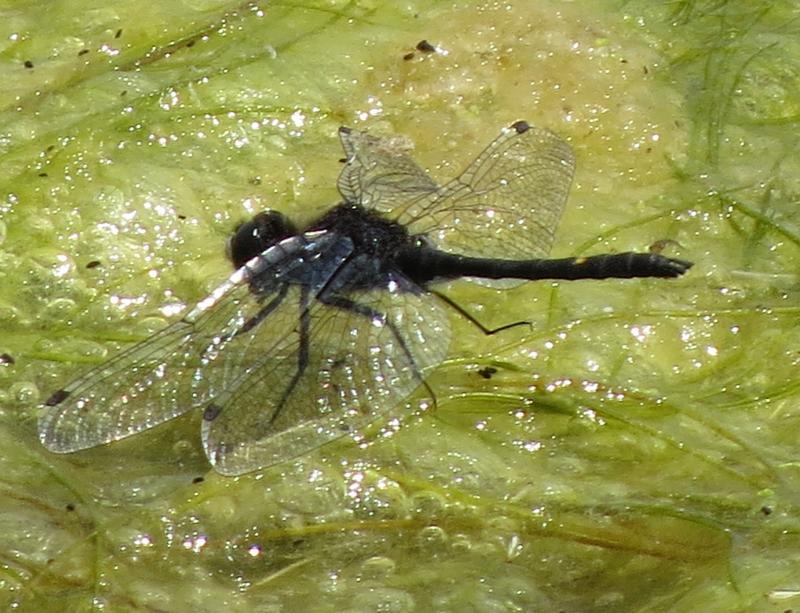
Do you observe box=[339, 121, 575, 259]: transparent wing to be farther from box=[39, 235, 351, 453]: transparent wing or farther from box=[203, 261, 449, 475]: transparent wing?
box=[39, 235, 351, 453]: transparent wing

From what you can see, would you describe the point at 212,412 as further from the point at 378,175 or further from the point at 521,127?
the point at 521,127

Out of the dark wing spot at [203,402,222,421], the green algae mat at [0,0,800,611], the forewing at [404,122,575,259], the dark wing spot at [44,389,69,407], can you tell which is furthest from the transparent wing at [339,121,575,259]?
the dark wing spot at [44,389,69,407]

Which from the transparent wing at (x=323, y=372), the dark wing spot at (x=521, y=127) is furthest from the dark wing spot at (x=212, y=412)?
the dark wing spot at (x=521, y=127)

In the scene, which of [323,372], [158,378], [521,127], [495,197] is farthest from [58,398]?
[521,127]

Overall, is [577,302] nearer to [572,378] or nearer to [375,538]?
[572,378]

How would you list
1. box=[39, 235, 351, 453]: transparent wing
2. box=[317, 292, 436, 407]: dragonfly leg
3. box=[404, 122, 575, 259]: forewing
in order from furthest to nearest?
box=[404, 122, 575, 259]: forewing → box=[317, 292, 436, 407]: dragonfly leg → box=[39, 235, 351, 453]: transparent wing

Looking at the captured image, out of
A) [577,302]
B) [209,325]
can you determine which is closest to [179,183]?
[209,325]

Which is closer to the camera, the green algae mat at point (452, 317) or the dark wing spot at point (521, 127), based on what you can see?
the green algae mat at point (452, 317)

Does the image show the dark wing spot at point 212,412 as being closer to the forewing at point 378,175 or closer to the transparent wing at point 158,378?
the transparent wing at point 158,378
